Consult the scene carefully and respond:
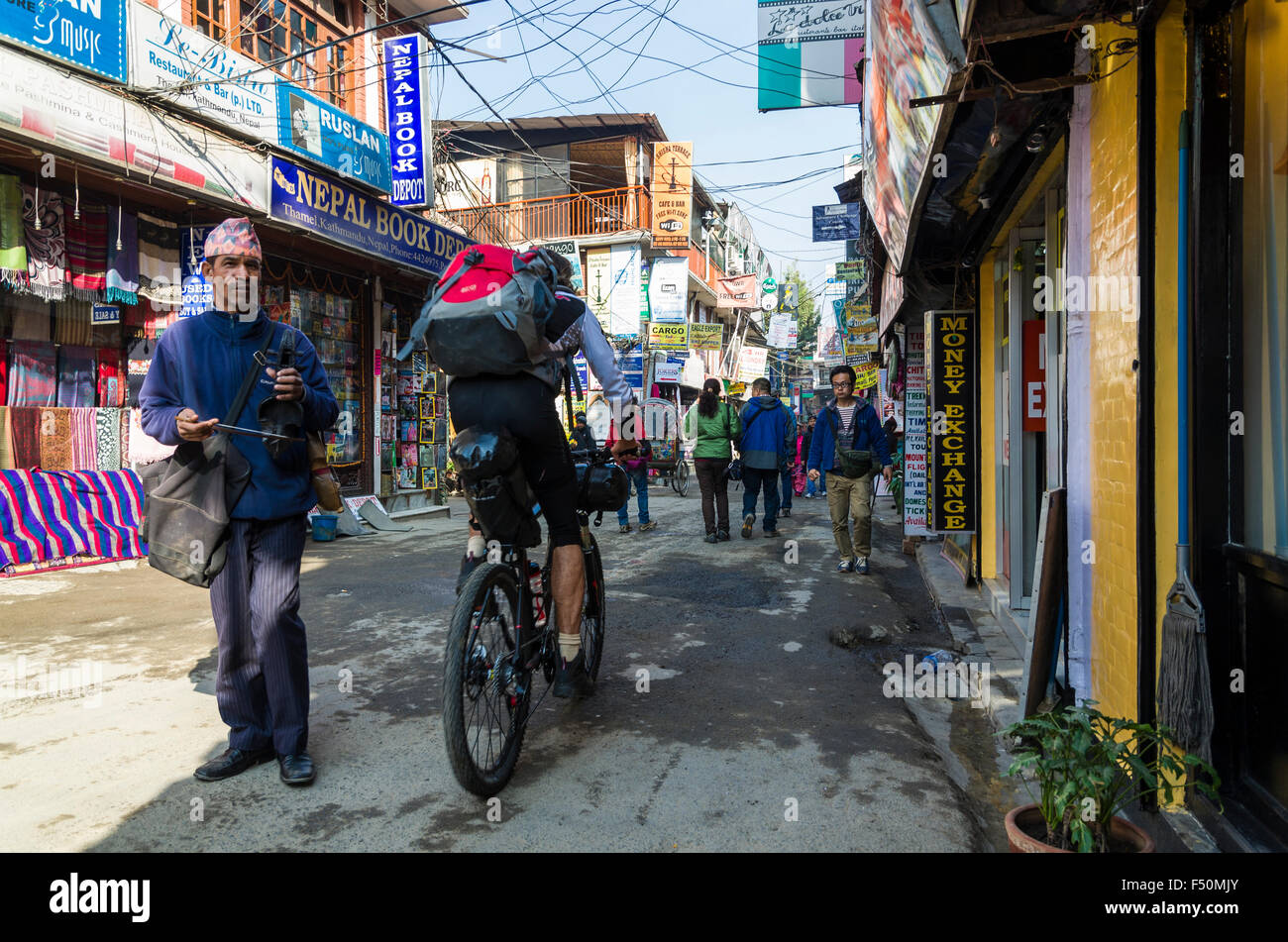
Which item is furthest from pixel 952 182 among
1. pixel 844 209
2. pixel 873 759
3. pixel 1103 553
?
pixel 844 209

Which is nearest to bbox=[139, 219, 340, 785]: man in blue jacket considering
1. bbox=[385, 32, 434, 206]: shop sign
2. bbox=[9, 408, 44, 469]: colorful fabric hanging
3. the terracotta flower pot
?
the terracotta flower pot

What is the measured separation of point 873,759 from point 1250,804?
52.7 inches

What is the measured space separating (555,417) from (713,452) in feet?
24.4

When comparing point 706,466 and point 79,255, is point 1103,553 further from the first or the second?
point 79,255

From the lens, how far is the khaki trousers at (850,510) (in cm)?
849

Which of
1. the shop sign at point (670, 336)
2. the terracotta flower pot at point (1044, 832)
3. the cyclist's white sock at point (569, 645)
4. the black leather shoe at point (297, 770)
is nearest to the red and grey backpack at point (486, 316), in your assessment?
the cyclist's white sock at point (569, 645)

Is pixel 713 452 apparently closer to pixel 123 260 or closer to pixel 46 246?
pixel 123 260

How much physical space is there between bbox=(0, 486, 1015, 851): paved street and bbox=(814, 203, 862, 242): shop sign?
14.0 metres

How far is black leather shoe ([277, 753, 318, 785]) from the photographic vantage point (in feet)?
10.4

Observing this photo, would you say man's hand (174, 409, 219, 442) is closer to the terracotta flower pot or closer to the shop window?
the terracotta flower pot

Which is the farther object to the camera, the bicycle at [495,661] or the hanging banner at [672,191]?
the hanging banner at [672,191]

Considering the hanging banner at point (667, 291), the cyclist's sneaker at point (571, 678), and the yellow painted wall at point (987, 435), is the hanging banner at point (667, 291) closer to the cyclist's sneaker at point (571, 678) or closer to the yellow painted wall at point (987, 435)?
the yellow painted wall at point (987, 435)

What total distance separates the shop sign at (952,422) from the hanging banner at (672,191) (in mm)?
14980

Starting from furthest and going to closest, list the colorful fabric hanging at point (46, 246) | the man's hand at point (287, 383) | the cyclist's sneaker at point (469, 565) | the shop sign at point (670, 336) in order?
the shop sign at point (670, 336), the colorful fabric hanging at point (46, 246), the cyclist's sneaker at point (469, 565), the man's hand at point (287, 383)
